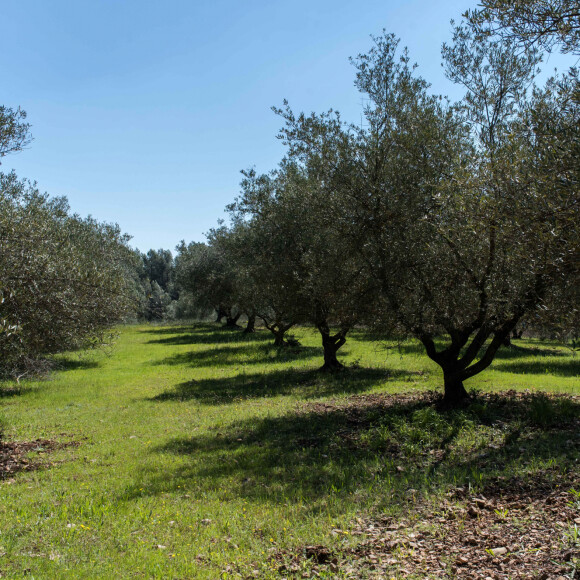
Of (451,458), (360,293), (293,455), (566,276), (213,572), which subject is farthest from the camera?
(360,293)

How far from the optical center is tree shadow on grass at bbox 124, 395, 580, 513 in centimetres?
719

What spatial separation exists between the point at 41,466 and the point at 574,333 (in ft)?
37.0

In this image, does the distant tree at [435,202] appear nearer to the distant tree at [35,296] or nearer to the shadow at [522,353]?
the distant tree at [35,296]

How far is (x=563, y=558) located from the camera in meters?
4.46

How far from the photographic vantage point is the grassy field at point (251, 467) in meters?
5.43

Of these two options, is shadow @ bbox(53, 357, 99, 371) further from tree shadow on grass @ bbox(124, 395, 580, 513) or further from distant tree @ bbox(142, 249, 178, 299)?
distant tree @ bbox(142, 249, 178, 299)

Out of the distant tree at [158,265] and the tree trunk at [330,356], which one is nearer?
the tree trunk at [330,356]

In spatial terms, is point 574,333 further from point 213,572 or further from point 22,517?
point 22,517

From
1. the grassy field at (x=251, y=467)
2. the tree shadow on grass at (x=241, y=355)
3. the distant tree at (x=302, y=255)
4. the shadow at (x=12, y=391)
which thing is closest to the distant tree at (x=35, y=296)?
the grassy field at (x=251, y=467)

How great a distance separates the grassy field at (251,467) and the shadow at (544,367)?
95 cm

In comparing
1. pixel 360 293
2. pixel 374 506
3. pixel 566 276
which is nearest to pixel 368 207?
pixel 360 293

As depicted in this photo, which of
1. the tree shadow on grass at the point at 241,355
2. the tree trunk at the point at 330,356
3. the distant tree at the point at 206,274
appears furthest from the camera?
the distant tree at the point at 206,274

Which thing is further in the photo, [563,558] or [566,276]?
A: [566,276]

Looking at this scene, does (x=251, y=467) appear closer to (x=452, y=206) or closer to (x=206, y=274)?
(x=452, y=206)
